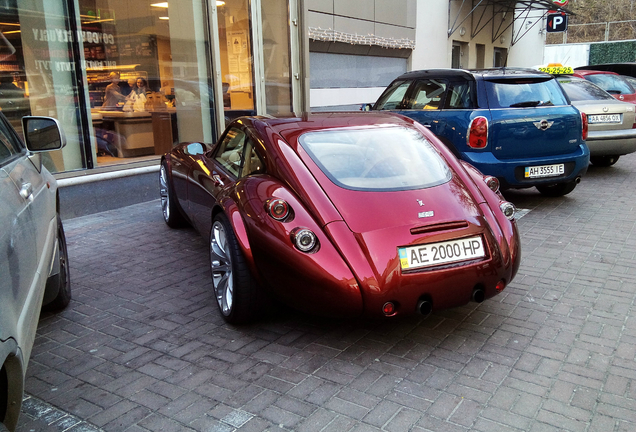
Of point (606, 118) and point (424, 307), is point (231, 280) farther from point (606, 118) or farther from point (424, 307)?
point (606, 118)

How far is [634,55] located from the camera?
3198cm

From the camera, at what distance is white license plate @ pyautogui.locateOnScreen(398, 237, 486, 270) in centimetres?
340

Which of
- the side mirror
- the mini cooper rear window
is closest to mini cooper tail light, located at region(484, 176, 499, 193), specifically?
the mini cooper rear window

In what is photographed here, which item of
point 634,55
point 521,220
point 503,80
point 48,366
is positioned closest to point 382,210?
point 48,366

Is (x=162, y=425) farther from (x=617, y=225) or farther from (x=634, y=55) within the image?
(x=634, y=55)

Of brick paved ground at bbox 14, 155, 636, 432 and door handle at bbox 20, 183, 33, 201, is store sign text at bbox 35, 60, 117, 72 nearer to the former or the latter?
brick paved ground at bbox 14, 155, 636, 432

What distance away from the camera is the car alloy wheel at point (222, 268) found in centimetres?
390

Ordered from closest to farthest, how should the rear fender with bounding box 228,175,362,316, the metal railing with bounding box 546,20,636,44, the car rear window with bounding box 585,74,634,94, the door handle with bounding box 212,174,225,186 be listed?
the rear fender with bounding box 228,175,362,316 < the door handle with bounding box 212,174,225,186 < the car rear window with bounding box 585,74,634,94 < the metal railing with bounding box 546,20,636,44

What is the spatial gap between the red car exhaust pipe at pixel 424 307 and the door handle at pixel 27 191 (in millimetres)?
2248

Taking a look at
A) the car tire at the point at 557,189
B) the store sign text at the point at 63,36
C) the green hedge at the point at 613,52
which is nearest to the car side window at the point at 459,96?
the car tire at the point at 557,189

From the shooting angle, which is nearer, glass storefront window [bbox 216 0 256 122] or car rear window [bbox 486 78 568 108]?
car rear window [bbox 486 78 568 108]

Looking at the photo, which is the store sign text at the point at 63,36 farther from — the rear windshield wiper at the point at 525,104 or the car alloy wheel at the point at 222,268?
the rear windshield wiper at the point at 525,104

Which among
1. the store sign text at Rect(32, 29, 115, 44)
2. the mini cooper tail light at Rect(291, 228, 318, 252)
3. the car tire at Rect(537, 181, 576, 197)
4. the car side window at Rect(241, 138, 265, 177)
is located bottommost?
the car tire at Rect(537, 181, 576, 197)

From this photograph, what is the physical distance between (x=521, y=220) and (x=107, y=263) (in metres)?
4.62
